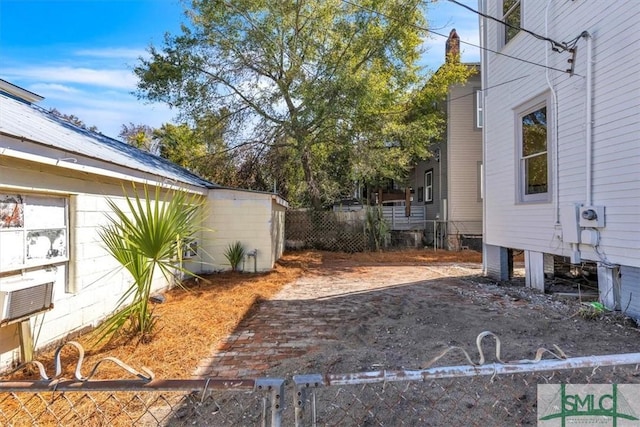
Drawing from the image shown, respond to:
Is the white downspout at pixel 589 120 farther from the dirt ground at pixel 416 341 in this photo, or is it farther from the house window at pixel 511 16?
the house window at pixel 511 16

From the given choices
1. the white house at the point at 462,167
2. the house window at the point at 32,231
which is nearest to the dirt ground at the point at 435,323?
the house window at the point at 32,231

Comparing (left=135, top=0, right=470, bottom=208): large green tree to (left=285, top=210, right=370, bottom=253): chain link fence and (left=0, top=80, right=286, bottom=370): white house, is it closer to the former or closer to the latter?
(left=285, top=210, right=370, bottom=253): chain link fence

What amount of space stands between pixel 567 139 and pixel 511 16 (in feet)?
10.9

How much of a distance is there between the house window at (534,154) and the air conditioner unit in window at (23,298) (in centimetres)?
717

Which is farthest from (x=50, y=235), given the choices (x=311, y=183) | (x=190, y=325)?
(x=311, y=183)

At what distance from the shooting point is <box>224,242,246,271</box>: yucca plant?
876cm

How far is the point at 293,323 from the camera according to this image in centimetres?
487

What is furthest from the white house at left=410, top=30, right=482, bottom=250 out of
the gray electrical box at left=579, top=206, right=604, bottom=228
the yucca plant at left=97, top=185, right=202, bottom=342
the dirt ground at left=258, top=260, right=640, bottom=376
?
the yucca plant at left=97, top=185, right=202, bottom=342

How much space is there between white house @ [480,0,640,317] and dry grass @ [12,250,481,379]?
16.1 ft

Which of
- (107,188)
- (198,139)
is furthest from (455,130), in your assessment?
(107,188)

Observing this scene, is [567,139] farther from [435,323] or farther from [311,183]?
[311,183]

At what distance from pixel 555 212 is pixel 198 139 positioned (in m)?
11.4

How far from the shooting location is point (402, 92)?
44.4ft

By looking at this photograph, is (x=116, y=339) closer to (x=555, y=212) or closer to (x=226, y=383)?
(x=226, y=383)
